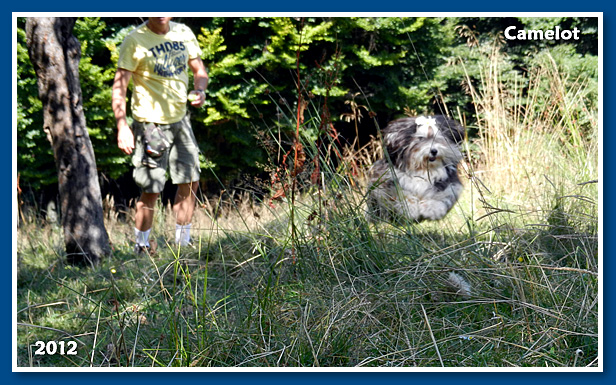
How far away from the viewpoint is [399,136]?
4.49 meters

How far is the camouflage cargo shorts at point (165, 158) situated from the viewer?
4.25 meters

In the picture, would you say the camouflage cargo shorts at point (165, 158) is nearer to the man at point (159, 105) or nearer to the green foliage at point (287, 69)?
the man at point (159, 105)

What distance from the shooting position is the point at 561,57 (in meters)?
4.25

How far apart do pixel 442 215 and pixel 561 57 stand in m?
1.41

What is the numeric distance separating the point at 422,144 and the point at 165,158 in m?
1.84

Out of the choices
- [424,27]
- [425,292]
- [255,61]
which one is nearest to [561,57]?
[424,27]

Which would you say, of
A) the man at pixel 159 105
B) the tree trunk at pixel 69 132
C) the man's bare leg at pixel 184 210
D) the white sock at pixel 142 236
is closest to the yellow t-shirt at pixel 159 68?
the man at pixel 159 105

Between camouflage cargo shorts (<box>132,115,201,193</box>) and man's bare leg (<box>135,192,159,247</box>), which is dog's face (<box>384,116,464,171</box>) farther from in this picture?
man's bare leg (<box>135,192,159,247</box>)

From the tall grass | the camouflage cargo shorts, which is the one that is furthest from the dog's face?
the camouflage cargo shorts

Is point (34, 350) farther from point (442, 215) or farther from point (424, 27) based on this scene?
point (424, 27)

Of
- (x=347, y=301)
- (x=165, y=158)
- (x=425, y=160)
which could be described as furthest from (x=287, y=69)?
(x=347, y=301)

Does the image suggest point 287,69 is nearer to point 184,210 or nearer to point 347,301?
point 184,210

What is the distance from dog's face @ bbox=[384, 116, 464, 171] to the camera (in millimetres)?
4324

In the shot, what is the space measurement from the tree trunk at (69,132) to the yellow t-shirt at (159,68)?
1.31ft
